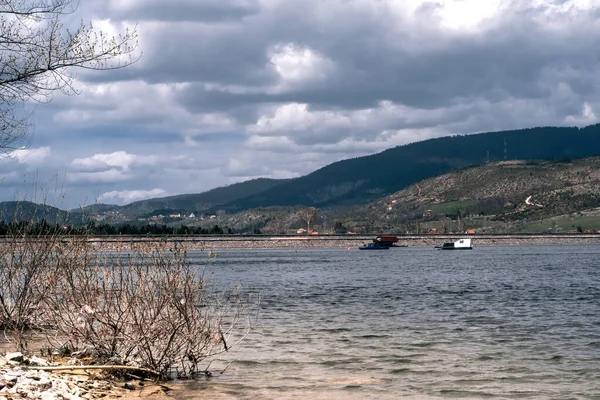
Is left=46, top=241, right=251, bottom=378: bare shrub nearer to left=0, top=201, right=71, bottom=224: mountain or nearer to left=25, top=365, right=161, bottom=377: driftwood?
left=25, top=365, right=161, bottom=377: driftwood

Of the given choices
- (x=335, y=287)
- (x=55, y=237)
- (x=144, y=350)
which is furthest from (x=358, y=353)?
(x=335, y=287)

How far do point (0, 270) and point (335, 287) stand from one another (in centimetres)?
4632

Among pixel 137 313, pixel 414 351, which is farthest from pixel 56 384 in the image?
pixel 414 351

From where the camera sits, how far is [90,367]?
1906cm

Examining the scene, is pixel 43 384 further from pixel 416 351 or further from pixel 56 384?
pixel 416 351

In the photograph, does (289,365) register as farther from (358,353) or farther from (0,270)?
(0,270)

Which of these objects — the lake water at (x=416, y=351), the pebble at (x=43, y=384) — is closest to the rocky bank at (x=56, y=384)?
the pebble at (x=43, y=384)

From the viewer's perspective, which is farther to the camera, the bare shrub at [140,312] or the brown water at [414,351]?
the brown water at [414,351]

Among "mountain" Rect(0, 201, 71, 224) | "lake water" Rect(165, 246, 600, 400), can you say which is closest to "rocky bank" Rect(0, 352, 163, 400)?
"lake water" Rect(165, 246, 600, 400)

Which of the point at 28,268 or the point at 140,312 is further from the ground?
the point at 28,268

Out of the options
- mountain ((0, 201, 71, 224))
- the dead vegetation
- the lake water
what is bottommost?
the lake water

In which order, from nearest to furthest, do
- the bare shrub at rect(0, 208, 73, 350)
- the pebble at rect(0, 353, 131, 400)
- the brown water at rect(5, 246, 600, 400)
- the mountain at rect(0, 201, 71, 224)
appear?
the pebble at rect(0, 353, 131, 400) < the brown water at rect(5, 246, 600, 400) < the bare shrub at rect(0, 208, 73, 350) < the mountain at rect(0, 201, 71, 224)

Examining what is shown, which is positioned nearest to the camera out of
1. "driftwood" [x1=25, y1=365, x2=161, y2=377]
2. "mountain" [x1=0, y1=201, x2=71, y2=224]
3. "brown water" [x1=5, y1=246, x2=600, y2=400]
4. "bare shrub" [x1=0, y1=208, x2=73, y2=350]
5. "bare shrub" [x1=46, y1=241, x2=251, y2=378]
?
"driftwood" [x1=25, y1=365, x2=161, y2=377]

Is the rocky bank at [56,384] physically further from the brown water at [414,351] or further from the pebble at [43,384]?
the brown water at [414,351]
